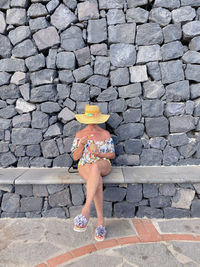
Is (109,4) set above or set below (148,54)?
above

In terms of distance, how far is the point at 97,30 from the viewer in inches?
126

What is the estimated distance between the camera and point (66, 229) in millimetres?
2678

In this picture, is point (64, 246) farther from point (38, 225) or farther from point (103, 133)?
point (103, 133)

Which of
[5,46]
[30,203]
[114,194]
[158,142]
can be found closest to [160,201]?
[114,194]

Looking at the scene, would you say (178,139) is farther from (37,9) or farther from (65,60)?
(37,9)

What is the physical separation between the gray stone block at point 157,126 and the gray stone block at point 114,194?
3.41 ft

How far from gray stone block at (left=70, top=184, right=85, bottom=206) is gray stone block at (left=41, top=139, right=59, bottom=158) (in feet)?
2.51

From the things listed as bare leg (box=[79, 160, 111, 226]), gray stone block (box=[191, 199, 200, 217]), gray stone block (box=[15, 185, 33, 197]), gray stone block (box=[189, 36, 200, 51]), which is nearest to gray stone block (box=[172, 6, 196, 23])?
gray stone block (box=[189, 36, 200, 51])

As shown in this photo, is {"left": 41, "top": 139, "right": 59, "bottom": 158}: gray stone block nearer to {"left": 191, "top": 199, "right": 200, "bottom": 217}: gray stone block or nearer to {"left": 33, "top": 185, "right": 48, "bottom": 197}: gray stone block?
{"left": 33, "top": 185, "right": 48, "bottom": 197}: gray stone block

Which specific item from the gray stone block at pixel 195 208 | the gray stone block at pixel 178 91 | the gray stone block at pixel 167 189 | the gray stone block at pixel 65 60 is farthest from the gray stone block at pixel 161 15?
the gray stone block at pixel 195 208

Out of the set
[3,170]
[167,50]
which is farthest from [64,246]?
[167,50]

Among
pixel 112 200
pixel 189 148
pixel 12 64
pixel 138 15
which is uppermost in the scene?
pixel 138 15

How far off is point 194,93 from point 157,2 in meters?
1.48

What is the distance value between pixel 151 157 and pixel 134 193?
0.76 meters
